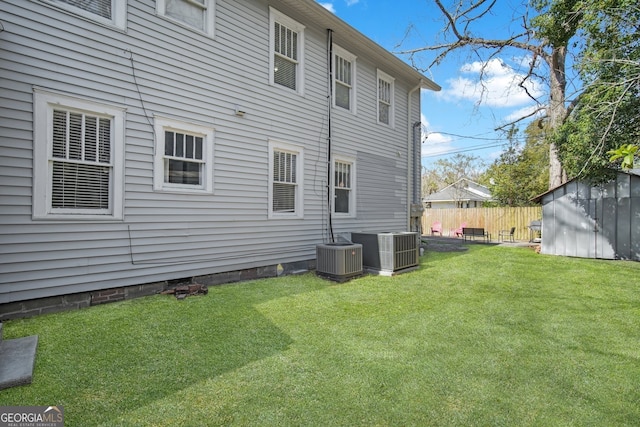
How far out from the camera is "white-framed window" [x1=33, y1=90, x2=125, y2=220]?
4.06 meters

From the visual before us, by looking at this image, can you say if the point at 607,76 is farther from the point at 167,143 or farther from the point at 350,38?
the point at 167,143

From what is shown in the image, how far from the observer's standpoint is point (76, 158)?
4.36 m

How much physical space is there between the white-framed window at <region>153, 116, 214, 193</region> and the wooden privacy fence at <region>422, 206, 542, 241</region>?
57.2ft

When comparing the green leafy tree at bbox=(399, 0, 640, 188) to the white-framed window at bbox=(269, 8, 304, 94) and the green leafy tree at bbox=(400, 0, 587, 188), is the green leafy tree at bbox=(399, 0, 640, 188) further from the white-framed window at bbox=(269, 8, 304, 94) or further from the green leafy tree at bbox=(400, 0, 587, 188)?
the white-framed window at bbox=(269, 8, 304, 94)

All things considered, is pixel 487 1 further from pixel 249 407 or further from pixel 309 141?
pixel 249 407

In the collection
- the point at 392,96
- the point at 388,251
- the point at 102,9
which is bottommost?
the point at 388,251

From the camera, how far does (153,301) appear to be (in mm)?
4680

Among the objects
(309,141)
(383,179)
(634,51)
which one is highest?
(634,51)

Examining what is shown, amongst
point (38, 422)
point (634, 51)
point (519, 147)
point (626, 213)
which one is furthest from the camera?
point (519, 147)

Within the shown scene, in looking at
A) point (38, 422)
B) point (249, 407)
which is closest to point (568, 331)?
point (249, 407)

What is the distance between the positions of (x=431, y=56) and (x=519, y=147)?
14.1 meters

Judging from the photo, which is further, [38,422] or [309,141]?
[309,141]
